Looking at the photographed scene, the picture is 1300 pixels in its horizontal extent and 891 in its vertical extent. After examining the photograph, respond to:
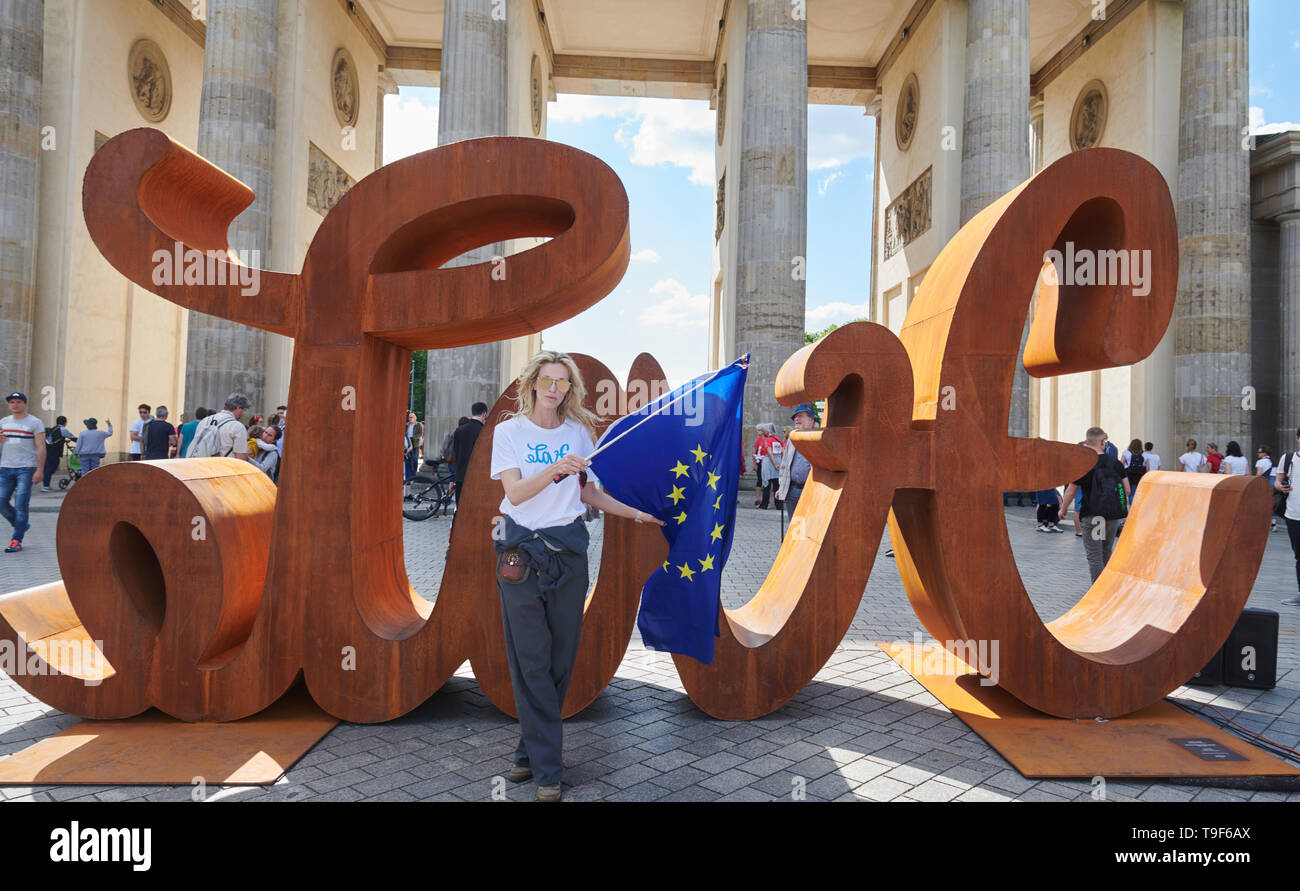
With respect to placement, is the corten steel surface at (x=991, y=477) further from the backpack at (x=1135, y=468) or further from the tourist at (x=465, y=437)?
the backpack at (x=1135, y=468)

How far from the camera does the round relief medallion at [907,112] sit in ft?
78.4

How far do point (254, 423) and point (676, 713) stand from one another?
36.1ft

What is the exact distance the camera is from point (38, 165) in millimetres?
18719

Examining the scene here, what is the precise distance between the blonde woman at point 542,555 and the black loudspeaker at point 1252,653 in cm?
440

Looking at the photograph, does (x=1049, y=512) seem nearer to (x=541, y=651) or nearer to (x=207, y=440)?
(x=207, y=440)

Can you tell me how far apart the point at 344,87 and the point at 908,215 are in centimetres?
1635

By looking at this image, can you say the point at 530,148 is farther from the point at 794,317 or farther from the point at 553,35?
the point at 553,35

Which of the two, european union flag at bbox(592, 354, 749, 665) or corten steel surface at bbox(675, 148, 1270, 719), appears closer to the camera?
european union flag at bbox(592, 354, 749, 665)

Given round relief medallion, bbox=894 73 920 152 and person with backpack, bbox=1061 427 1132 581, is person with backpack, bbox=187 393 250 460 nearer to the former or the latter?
person with backpack, bbox=1061 427 1132 581

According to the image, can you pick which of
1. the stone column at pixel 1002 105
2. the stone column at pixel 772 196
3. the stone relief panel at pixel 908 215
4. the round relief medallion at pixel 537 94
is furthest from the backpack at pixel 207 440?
the round relief medallion at pixel 537 94

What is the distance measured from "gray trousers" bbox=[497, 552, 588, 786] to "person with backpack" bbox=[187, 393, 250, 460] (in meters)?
5.06

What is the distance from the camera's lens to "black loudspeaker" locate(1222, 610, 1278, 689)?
5.37 metres

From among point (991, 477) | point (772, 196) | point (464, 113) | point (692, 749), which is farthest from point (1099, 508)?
point (464, 113)

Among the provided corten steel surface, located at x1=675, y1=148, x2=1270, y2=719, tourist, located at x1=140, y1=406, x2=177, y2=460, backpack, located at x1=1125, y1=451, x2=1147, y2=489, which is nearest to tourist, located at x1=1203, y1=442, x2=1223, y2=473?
backpack, located at x1=1125, y1=451, x2=1147, y2=489
